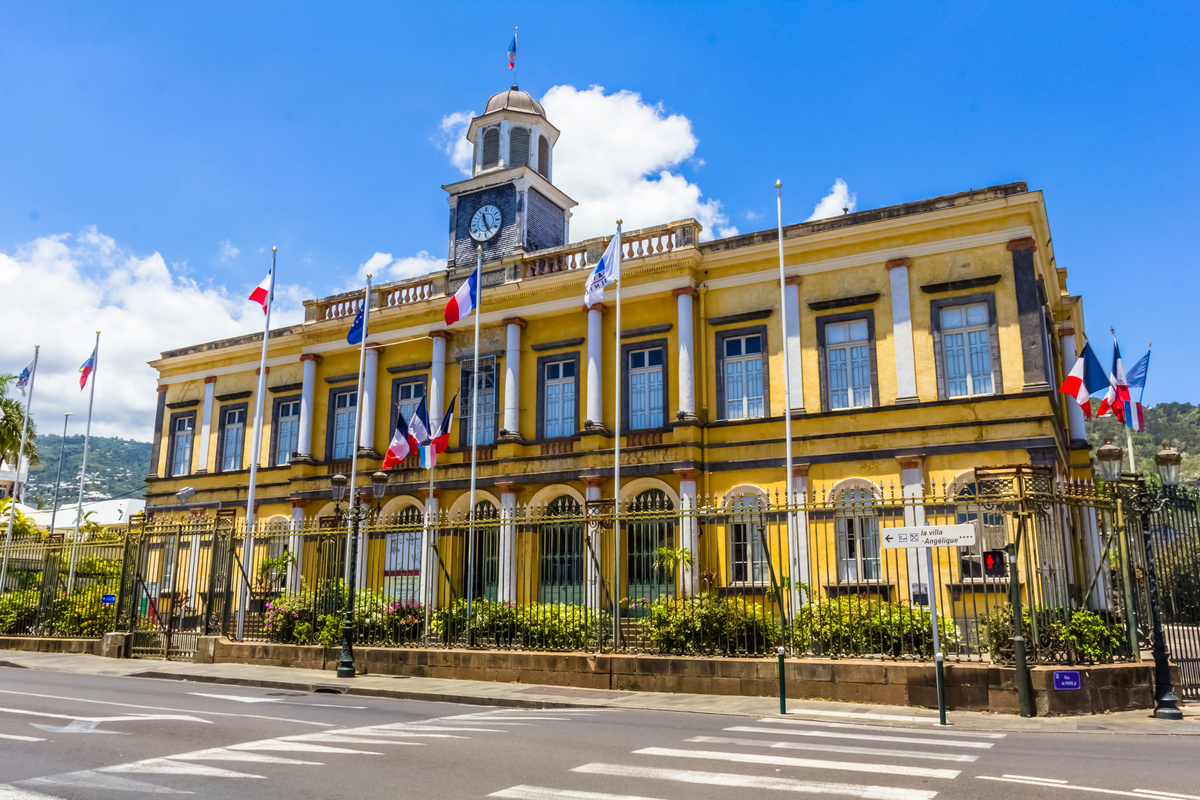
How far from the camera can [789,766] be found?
8047 millimetres

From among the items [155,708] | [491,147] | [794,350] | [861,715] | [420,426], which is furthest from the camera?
[491,147]

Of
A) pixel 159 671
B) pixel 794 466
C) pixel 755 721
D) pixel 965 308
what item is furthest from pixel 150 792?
pixel 965 308

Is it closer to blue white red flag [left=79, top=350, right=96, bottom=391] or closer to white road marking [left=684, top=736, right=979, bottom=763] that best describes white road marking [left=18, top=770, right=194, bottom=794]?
white road marking [left=684, top=736, right=979, bottom=763]

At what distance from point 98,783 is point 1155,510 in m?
13.7

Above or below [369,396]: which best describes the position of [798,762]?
below

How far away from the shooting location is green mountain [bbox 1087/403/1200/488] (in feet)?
278

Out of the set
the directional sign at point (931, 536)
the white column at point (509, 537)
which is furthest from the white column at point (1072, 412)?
the directional sign at point (931, 536)

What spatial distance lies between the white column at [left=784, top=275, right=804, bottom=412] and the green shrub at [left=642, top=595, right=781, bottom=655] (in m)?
8.78

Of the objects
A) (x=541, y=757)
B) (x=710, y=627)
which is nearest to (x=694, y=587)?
(x=710, y=627)

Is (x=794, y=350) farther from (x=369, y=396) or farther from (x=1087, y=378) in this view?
(x=369, y=396)

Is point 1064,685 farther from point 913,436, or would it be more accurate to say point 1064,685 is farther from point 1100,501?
point 913,436

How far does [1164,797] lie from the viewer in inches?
267

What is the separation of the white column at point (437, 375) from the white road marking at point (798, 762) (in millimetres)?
19529

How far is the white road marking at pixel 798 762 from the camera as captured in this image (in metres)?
7.69
